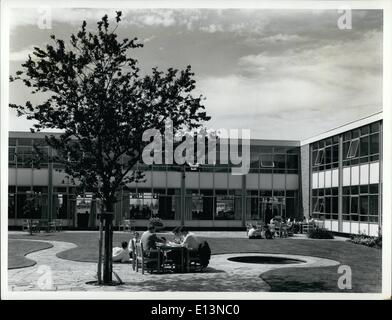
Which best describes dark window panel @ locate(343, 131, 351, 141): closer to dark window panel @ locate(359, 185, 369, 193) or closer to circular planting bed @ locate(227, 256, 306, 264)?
dark window panel @ locate(359, 185, 369, 193)

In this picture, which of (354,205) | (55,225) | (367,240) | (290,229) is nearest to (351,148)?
(354,205)

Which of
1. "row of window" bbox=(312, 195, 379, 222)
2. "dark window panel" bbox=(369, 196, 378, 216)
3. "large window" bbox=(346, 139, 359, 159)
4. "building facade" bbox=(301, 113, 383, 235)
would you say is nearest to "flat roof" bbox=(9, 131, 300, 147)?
"building facade" bbox=(301, 113, 383, 235)

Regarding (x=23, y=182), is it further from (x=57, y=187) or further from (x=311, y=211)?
(x=311, y=211)

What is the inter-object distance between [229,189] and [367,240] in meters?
10.3

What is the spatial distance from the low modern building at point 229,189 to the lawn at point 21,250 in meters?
5.74

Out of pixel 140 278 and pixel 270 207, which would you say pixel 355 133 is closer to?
pixel 270 207

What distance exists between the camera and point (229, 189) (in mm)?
28891

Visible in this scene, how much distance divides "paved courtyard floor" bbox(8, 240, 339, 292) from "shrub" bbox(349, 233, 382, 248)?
17.5ft

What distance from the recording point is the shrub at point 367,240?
761 inches

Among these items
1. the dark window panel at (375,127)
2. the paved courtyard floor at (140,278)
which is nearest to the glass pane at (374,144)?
the dark window panel at (375,127)

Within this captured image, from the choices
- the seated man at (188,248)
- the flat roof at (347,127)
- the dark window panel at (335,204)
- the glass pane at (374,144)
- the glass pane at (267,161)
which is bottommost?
the seated man at (188,248)

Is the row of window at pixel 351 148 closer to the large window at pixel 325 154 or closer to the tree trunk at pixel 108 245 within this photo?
the large window at pixel 325 154

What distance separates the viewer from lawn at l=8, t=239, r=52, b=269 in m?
13.8

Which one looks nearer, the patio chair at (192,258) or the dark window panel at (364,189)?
the patio chair at (192,258)
